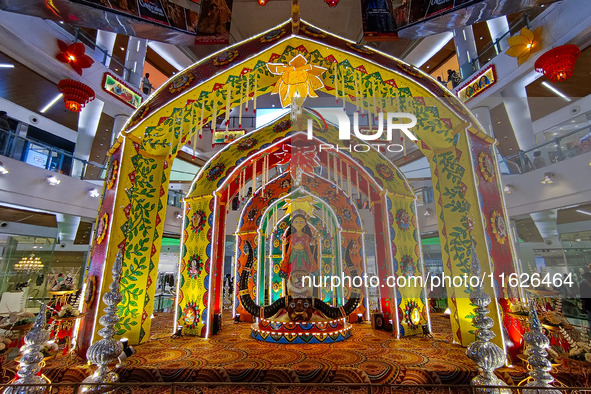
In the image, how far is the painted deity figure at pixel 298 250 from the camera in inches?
321

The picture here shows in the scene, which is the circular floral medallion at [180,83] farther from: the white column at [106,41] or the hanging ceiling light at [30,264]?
the hanging ceiling light at [30,264]

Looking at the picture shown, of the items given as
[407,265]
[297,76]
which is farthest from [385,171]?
[297,76]

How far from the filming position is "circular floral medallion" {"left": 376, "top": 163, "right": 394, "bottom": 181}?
6.19m

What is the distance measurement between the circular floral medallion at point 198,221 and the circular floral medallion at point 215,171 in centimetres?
75

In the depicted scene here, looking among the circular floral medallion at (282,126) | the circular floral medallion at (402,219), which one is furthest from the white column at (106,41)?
the circular floral medallion at (402,219)

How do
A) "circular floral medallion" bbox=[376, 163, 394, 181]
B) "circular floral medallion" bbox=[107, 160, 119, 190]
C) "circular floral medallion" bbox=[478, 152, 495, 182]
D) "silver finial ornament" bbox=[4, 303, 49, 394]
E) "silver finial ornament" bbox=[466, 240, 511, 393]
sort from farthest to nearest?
"circular floral medallion" bbox=[376, 163, 394, 181] < "circular floral medallion" bbox=[107, 160, 119, 190] < "circular floral medallion" bbox=[478, 152, 495, 182] < "silver finial ornament" bbox=[466, 240, 511, 393] < "silver finial ornament" bbox=[4, 303, 49, 394]

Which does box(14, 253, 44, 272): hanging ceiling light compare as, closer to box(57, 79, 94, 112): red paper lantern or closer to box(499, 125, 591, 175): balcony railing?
box(57, 79, 94, 112): red paper lantern

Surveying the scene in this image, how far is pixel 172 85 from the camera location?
4.27m

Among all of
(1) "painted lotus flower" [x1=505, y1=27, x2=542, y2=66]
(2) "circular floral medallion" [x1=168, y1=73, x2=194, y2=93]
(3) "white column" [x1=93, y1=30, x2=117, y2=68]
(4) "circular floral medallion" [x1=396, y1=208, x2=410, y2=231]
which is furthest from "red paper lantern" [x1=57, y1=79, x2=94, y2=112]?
(1) "painted lotus flower" [x1=505, y1=27, x2=542, y2=66]

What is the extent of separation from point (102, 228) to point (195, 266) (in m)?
2.18

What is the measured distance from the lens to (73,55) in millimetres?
6508

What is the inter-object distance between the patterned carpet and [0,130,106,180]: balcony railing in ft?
16.7

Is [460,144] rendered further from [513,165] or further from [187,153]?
[187,153]

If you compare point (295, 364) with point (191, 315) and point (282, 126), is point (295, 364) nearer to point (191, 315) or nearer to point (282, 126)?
point (191, 315)
